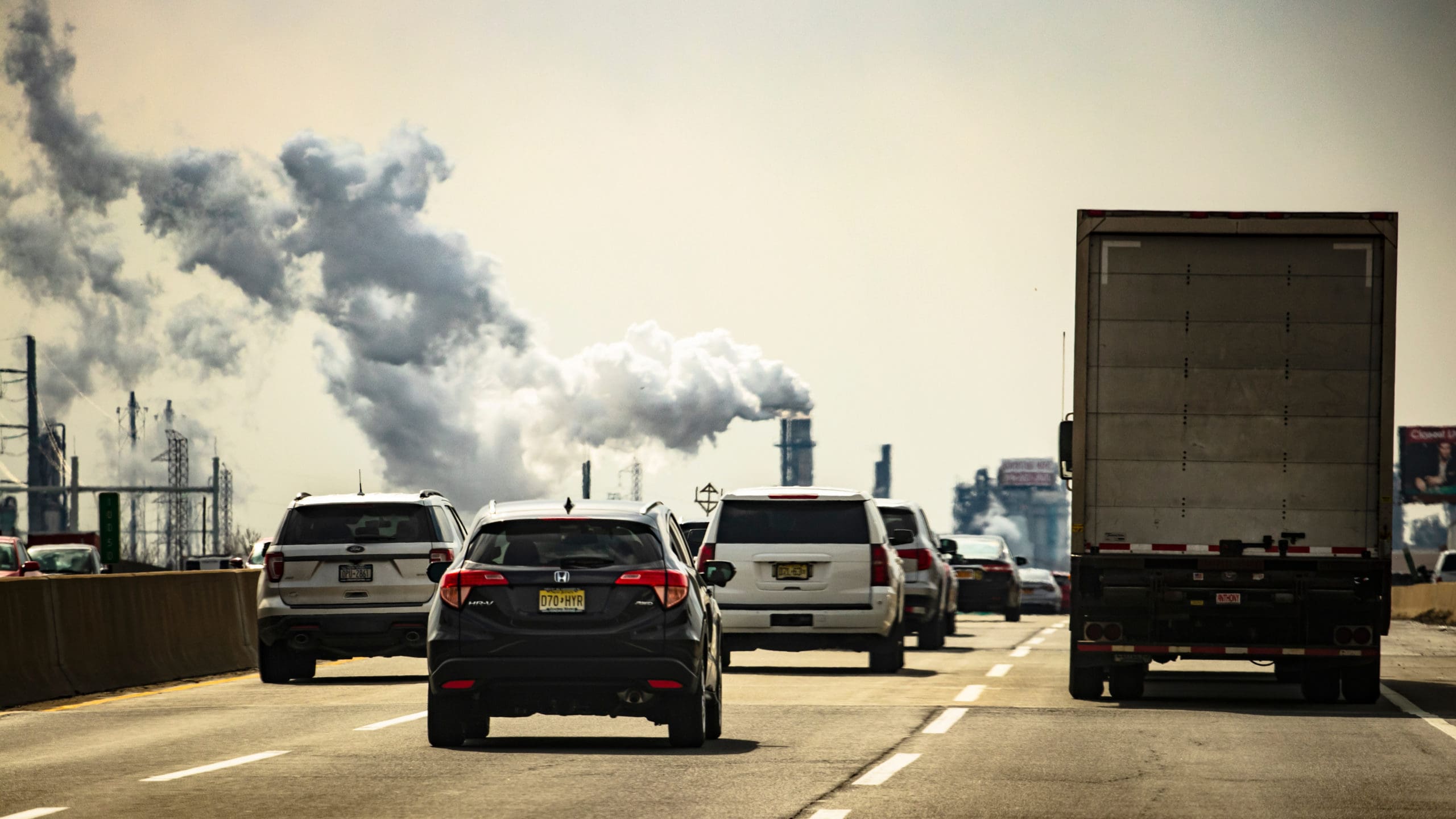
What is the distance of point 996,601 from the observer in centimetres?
3834

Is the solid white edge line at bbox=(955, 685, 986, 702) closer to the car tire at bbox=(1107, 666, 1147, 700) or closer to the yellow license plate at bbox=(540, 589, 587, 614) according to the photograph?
the car tire at bbox=(1107, 666, 1147, 700)

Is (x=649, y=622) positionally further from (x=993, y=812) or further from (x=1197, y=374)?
(x=1197, y=374)

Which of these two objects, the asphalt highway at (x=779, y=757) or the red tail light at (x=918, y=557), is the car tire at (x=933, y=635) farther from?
the asphalt highway at (x=779, y=757)

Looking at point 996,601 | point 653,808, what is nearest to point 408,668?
point 653,808

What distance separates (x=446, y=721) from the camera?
13359 millimetres

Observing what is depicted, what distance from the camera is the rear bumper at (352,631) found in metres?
20.1

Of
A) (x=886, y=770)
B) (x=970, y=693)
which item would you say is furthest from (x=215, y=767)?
(x=970, y=693)

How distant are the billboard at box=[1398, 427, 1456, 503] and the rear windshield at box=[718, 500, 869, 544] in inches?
4643

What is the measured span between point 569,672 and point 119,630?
892cm

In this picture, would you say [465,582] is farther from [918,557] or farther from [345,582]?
[918,557]

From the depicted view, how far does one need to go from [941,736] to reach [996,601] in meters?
24.2

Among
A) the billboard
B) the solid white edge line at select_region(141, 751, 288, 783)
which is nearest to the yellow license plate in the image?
the solid white edge line at select_region(141, 751, 288, 783)

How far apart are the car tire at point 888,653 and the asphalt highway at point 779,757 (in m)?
1.46

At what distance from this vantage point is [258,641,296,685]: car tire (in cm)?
2048
